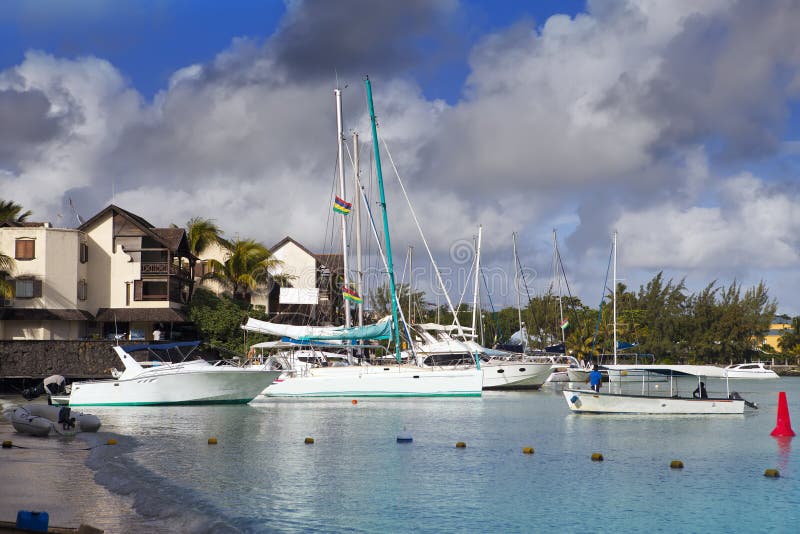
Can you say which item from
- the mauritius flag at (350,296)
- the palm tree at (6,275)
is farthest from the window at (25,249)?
the mauritius flag at (350,296)

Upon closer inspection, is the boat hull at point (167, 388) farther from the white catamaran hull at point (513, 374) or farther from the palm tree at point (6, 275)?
the palm tree at point (6, 275)

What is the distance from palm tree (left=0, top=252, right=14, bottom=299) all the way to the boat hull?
21124 millimetres

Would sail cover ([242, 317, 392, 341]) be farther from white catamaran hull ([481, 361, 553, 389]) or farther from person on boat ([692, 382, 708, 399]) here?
person on boat ([692, 382, 708, 399])

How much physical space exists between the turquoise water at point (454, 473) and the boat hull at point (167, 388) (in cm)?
398

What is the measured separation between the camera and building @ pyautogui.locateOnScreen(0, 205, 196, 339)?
6488 cm

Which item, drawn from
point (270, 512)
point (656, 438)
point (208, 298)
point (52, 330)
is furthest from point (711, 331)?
point (270, 512)

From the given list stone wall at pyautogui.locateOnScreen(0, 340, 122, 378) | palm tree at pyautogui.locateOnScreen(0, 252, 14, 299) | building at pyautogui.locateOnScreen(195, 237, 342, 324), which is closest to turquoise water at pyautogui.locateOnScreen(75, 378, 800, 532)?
stone wall at pyautogui.locateOnScreen(0, 340, 122, 378)

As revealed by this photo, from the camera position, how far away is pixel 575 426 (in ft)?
115

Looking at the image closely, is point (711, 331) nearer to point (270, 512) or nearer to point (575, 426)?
point (575, 426)

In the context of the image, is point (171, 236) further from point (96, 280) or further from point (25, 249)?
point (25, 249)

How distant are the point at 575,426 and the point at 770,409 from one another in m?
16.2

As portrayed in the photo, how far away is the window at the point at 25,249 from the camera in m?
Result: 65.0

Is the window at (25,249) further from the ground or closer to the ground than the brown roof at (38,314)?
further from the ground

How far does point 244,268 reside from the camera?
76375 mm
